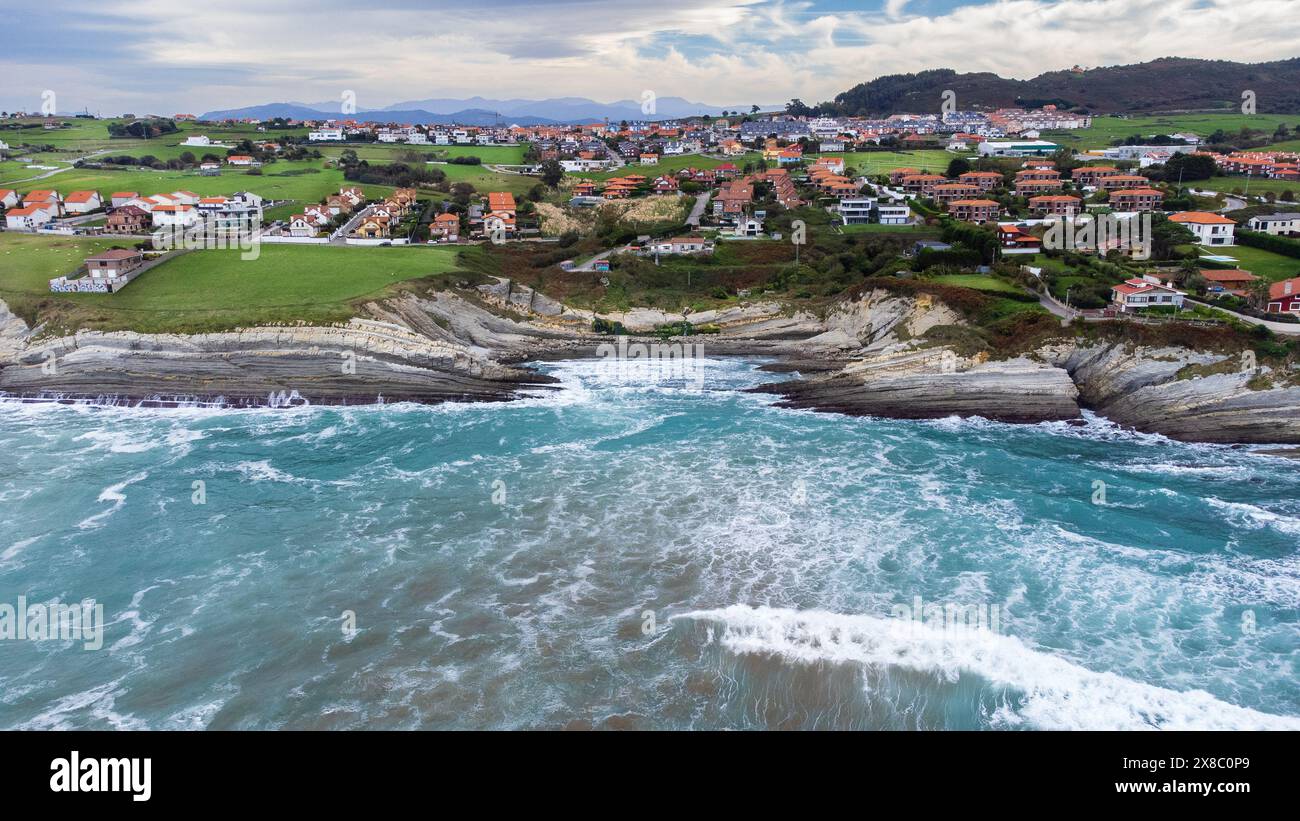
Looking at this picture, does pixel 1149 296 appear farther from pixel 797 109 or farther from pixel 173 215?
pixel 797 109

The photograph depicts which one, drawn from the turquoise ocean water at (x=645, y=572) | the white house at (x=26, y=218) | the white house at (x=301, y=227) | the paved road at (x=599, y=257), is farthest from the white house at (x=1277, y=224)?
the white house at (x=26, y=218)

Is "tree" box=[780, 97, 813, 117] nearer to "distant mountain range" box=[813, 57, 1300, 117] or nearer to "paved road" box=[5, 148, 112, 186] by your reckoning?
"distant mountain range" box=[813, 57, 1300, 117]

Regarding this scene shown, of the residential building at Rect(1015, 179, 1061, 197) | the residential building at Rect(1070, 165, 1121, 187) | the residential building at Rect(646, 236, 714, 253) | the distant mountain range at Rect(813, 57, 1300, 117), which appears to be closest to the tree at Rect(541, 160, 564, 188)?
the residential building at Rect(646, 236, 714, 253)

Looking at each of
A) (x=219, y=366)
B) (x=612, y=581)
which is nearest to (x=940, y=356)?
(x=612, y=581)

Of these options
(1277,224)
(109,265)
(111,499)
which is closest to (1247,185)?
(1277,224)

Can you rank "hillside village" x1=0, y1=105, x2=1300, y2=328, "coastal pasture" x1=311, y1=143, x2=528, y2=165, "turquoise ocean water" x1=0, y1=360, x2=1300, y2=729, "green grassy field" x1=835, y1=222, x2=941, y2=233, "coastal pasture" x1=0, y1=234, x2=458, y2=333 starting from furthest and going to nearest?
"coastal pasture" x1=311, y1=143, x2=528, y2=165 < "green grassy field" x1=835, y1=222, x2=941, y2=233 < "hillside village" x1=0, y1=105, x2=1300, y2=328 < "coastal pasture" x1=0, y1=234, x2=458, y2=333 < "turquoise ocean water" x1=0, y1=360, x2=1300, y2=729
